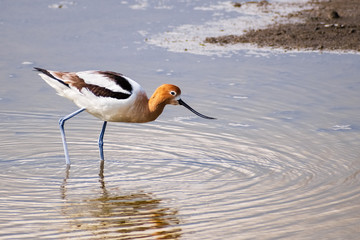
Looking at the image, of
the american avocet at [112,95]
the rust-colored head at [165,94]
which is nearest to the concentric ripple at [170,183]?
the american avocet at [112,95]

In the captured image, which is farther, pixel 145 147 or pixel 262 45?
pixel 262 45

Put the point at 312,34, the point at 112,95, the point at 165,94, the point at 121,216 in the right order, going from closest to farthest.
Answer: the point at 121,216, the point at 112,95, the point at 165,94, the point at 312,34

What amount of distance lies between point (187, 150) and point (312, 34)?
483 cm

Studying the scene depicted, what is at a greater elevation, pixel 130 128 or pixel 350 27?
pixel 350 27

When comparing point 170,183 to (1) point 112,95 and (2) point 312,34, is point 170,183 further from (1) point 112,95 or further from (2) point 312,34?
(2) point 312,34

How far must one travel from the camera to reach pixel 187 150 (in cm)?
685

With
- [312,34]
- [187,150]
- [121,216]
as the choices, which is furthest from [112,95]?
[312,34]

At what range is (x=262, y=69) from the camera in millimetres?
9523

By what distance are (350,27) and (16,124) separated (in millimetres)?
5879

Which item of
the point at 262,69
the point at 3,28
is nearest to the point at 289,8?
the point at 262,69

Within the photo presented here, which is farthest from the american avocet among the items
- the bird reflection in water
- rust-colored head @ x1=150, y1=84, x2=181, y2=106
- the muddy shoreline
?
the muddy shoreline

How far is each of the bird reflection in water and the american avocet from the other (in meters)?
0.81

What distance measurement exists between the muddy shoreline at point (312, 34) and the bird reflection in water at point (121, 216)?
17.8ft

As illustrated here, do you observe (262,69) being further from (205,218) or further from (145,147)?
(205,218)
